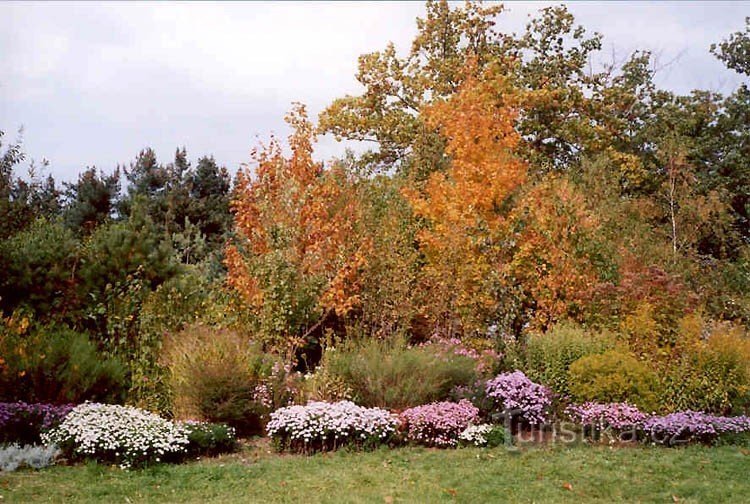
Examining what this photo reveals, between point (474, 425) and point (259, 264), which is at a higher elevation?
point (259, 264)

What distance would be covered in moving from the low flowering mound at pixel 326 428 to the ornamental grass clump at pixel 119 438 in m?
1.05

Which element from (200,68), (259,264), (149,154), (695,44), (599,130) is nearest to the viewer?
(200,68)

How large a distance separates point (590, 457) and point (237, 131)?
376 inches

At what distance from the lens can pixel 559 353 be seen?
9656 millimetres

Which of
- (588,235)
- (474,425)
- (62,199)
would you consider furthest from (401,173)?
(62,199)

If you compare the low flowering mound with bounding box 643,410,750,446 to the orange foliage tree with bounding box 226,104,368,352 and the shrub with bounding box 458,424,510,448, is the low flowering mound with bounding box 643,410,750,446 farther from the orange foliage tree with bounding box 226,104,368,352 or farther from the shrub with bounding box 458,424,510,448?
the orange foliage tree with bounding box 226,104,368,352

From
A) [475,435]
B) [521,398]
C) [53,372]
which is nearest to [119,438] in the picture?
[53,372]

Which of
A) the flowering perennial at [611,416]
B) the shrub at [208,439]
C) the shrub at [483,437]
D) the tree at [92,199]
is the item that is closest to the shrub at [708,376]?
the flowering perennial at [611,416]

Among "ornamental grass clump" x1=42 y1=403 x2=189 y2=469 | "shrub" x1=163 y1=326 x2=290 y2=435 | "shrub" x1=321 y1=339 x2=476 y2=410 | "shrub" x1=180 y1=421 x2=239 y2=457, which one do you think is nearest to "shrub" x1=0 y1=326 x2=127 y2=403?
"shrub" x1=163 y1=326 x2=290 y2=435

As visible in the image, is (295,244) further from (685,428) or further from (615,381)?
(685,428)

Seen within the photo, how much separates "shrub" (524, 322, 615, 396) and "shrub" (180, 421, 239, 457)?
4083 mm

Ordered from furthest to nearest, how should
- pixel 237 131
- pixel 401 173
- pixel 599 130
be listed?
pixel 599 130
pixel 401 173
pixel 237 131

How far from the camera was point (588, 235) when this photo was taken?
1239 centimetres

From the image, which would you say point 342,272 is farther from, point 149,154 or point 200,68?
point 149,154
